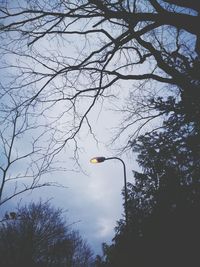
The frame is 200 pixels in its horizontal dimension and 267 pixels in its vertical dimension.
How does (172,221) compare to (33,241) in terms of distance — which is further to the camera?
(33,241)

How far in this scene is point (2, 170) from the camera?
Result: 24.8 ft

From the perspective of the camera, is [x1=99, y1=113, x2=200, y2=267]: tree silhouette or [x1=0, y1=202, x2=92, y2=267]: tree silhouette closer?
[x1=99, y1=113, x2=200, y2=267]: tree silhouette

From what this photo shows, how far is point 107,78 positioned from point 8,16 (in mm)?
3215

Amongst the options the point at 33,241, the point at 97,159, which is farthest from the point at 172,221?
the point at 33,241

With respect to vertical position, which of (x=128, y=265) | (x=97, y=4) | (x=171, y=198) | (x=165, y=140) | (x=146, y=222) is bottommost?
(x=128, y=265)

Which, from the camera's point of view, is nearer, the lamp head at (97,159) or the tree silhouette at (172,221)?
the tree silhouette at (172,221)

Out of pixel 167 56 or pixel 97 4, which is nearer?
pixel 97 4

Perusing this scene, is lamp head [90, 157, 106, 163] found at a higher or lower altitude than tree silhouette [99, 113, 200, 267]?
higher

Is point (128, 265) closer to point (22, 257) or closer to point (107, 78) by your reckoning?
point (107, 78)

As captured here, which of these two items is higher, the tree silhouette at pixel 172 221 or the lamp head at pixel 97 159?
the lamp head at pixel 97 159

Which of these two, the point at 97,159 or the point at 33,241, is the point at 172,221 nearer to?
the point at 97,159

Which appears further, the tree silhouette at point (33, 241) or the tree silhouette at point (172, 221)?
the tree silhouette at point (33, 241)

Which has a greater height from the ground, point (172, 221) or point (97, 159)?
point (97, 159)

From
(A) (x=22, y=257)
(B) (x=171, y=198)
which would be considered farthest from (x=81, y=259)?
(B) (x=171, y=198)
